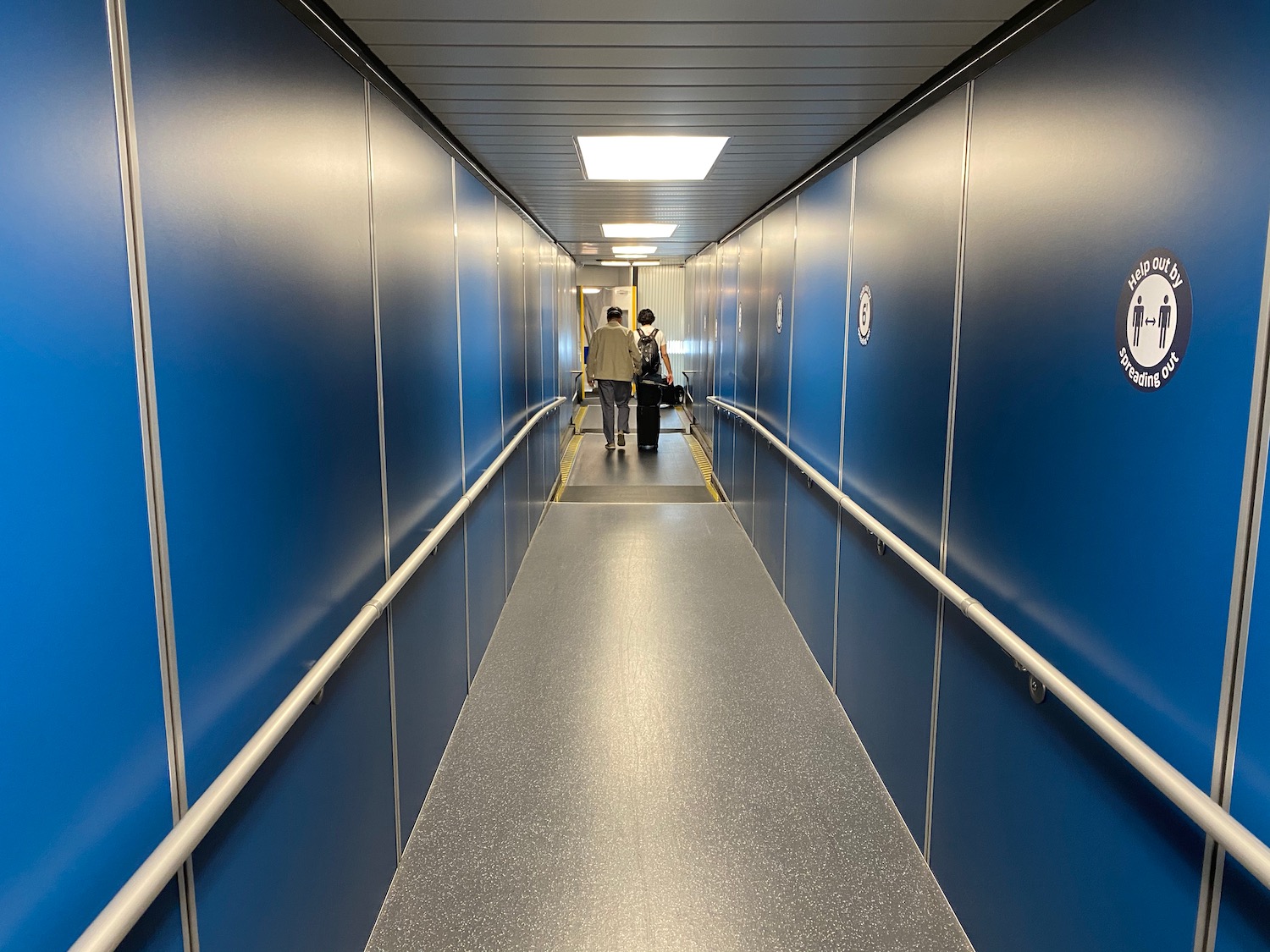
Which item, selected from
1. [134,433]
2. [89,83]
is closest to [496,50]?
[89,83]

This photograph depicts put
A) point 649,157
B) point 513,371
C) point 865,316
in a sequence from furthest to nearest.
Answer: point 513,371, point 649,157, point 865,316

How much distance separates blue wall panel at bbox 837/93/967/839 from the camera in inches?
104

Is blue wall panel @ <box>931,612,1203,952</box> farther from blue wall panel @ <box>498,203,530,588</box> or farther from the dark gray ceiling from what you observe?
blue wall panel @ <box>498,203,530,588</box>

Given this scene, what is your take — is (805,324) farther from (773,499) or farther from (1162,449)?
(1162,449)

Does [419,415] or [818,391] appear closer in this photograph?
[419,415]

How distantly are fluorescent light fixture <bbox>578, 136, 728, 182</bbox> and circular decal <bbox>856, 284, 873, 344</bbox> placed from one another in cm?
89

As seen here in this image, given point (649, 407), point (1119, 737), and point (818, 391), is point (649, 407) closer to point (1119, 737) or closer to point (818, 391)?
point (818, 391)

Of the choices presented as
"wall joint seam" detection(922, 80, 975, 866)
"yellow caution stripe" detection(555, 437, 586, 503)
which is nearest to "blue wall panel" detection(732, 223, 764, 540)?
"yellow caution stripe" detection(555, 437, 586, 503)

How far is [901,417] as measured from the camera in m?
2.99

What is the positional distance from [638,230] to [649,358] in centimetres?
271

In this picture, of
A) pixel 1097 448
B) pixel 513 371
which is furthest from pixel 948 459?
pixel 513 371

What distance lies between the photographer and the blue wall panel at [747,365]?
6.35 m

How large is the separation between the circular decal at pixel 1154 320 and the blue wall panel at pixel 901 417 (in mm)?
919

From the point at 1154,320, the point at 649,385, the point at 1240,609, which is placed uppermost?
the point at 1154,320
